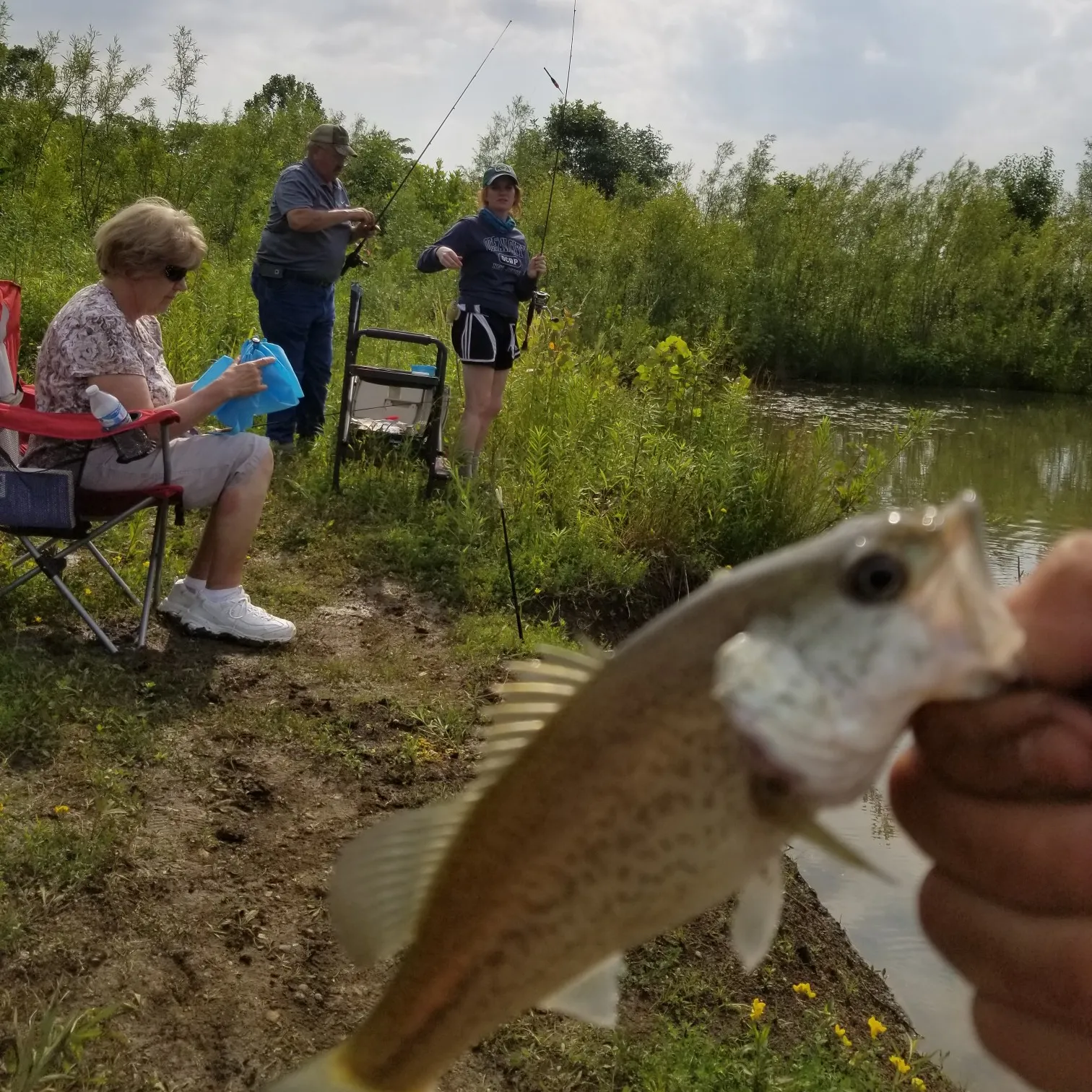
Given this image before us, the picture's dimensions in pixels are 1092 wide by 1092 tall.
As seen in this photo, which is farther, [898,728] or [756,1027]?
[756,1027]

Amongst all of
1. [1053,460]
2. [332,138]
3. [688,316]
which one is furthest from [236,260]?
[1053,460]

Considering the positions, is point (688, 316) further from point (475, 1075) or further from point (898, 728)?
point (898, 728)

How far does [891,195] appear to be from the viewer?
84.1ft

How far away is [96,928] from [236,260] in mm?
13773

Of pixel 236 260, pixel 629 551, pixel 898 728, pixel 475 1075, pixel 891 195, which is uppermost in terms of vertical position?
pixel 891 195

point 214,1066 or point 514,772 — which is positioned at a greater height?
point 514,772

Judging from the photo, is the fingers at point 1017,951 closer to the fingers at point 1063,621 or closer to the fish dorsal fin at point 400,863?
the fingers at point 1063,621

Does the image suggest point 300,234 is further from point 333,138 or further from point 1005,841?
point 1005,841

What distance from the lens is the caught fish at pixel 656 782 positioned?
97 centimetres

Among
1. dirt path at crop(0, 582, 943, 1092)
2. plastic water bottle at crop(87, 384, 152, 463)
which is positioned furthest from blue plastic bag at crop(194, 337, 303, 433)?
dirt path at crop(0, 582, 943, 1092)

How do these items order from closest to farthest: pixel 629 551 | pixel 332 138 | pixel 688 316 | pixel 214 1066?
pixel 214 1066, pixel 629 551, pixel 332 138, pixel 688 316

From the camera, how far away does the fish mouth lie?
938 millimetres

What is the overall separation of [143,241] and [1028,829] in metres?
4.86

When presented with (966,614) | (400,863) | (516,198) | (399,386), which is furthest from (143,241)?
(966,614)
